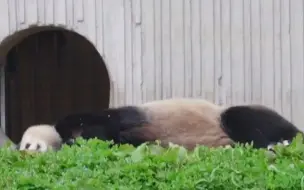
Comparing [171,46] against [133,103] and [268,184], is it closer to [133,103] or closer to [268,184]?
[133,103]

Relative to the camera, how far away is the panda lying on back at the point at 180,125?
517cm

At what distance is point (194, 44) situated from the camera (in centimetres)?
565

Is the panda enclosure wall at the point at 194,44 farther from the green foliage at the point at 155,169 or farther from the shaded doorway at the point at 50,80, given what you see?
the green foliage at the point at 155,169

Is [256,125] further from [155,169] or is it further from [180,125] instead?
[155,169]

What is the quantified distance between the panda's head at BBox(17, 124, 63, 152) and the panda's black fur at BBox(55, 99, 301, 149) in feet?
0.20

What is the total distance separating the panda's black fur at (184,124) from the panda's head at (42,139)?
6 cm

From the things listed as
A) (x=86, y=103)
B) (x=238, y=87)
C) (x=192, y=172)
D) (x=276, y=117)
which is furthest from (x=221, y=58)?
(x=86, y=103)

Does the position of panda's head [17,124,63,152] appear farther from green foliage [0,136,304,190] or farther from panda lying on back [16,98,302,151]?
green foliage [0,136,304,190]

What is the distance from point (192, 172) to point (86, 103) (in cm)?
644

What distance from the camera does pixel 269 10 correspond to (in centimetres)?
548

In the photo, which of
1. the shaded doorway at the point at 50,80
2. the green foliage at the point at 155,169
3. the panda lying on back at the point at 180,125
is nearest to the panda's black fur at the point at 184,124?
the panda lying on back at the point at 180,125

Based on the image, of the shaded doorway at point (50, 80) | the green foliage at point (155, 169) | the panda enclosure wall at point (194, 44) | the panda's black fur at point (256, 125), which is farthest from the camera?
the shaded doorway at point (50, 80)

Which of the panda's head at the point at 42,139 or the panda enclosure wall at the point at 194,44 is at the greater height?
the panda enclosure wall at the point at 194,44

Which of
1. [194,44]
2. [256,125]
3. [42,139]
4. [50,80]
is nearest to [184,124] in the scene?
[256,125]
